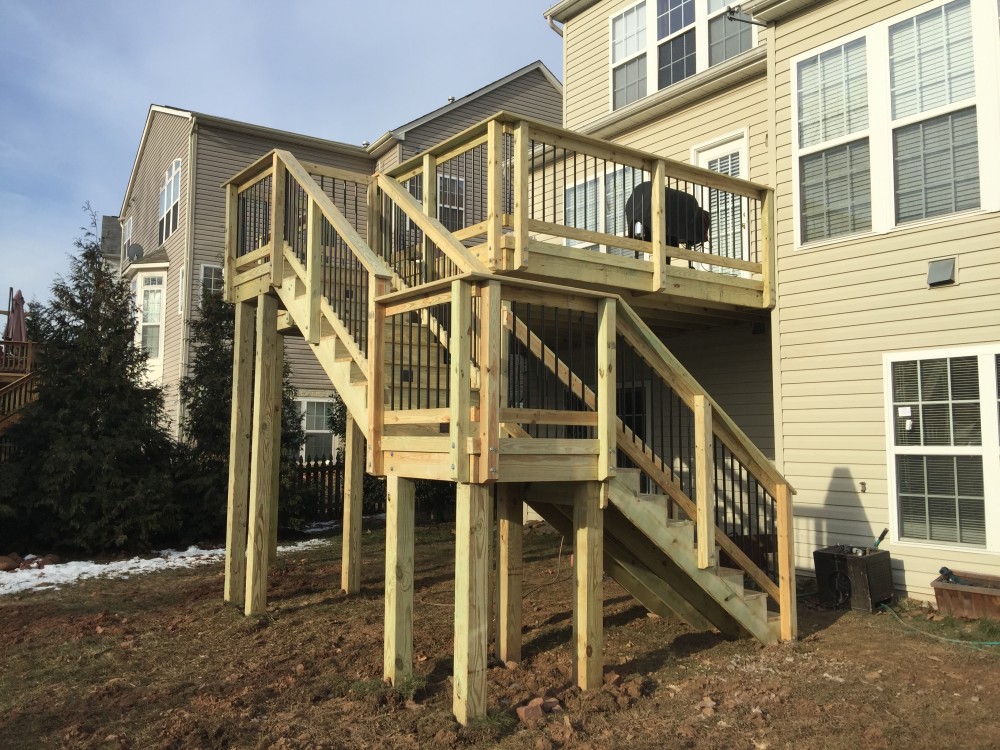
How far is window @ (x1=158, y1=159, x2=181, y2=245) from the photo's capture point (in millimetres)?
19234

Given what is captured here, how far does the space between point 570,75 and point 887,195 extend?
7216mm

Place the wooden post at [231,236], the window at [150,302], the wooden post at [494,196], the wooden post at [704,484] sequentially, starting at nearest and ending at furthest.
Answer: the wooden post at [704,484], the wooden post at [494,196], the wooden post at [231,236], the window at [150,302]

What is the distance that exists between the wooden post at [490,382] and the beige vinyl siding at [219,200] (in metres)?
14.2

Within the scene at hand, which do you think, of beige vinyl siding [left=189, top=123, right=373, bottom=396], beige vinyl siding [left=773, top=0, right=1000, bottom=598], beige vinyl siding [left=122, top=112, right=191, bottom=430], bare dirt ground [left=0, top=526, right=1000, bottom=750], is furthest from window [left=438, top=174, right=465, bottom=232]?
beige vinyl siding [left=122, top=112, right=191, bottom=430]

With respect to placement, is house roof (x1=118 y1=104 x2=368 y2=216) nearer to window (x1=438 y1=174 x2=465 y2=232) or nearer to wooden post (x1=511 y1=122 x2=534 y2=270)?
window (x1=438 y1=174 x2=465 y2=232)

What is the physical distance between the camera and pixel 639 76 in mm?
11836

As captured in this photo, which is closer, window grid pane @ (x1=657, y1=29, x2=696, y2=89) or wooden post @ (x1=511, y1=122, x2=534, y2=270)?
wooden post @ (x1=511, y1=122, x2=534, y2=270)

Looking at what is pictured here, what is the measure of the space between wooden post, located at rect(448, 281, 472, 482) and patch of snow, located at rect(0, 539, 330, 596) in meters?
6.82

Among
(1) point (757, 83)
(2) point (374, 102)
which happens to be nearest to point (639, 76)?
(1) point (757, 83)

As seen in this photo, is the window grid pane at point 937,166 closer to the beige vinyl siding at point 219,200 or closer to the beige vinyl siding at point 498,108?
the beige vinyl siding at point 498,108

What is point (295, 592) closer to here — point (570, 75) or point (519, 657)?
point (519, 657)

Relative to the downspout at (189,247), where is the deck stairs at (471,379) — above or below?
below

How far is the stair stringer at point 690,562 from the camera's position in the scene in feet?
17.0

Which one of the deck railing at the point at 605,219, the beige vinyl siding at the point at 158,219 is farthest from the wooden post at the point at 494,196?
the beige vinyl siding at the point at 158,219
